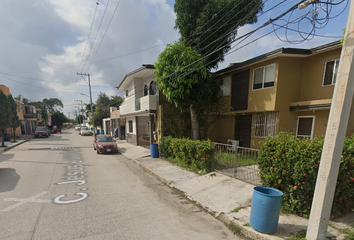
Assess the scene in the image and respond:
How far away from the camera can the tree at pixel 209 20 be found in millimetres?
8344

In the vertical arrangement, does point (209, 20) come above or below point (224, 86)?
above

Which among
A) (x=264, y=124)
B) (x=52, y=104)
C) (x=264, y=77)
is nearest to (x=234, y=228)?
(x=264, y=124)

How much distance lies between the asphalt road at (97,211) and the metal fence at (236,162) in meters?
2.05

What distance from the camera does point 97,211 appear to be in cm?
397

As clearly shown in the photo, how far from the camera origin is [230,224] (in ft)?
11.4

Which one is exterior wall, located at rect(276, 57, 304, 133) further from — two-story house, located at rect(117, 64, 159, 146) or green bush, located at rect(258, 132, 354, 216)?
two-story house, located at rect(117, 64, 159, 146)

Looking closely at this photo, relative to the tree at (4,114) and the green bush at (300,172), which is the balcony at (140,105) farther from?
the tree at (4,114)

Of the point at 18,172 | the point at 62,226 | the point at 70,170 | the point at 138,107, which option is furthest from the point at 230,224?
the point at 138,107

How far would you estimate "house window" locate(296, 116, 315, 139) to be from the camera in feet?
25.8

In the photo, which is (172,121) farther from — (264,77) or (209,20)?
(209,20)

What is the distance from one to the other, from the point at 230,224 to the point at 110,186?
13.9 ft

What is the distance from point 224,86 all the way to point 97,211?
9942 mm

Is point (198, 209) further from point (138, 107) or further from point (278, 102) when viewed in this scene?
point (138, 107)

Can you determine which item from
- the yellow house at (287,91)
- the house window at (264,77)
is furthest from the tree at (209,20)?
the house window at (264,77)
